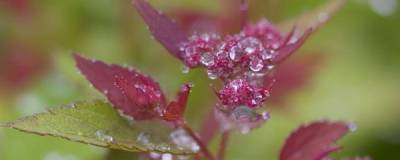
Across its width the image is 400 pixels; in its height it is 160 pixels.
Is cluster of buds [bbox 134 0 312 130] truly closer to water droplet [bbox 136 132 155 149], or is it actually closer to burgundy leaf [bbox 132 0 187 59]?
burgundy leaf [bbox 132 0 187 59]

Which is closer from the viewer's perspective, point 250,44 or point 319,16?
point 250,44

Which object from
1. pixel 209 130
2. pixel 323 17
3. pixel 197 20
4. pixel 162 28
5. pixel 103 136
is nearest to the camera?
pixel 103 136

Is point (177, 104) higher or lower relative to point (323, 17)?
lower

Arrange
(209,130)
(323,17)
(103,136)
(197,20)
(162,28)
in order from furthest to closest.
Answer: (197,20), (209,130), (323,17), (162,28), (103,136)

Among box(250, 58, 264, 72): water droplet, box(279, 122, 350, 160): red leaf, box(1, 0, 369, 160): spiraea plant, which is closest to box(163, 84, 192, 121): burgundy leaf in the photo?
box(1, 0, 369, 160): spiraea plant

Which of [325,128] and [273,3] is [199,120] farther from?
[325,128]

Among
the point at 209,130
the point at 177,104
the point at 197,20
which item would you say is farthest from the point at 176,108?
the point at 197,20

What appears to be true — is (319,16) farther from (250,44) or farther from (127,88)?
(127,88)

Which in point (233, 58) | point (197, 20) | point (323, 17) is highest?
point (197, 20)
